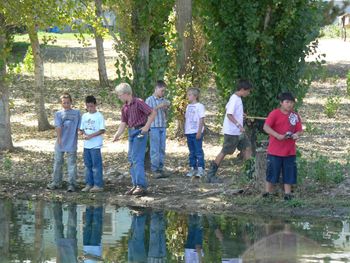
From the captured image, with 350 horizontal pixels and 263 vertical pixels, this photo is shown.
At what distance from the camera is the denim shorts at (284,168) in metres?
12.4

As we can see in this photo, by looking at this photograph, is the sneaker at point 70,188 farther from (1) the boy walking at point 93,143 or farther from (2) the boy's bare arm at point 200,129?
(2) the boy's bare arm at point 200,129

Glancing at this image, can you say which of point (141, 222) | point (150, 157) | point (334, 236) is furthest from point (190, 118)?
point (334, 236)

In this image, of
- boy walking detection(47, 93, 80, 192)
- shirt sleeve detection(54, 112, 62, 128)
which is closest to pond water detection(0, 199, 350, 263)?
boy walking detection(47, 93, 80, 192)

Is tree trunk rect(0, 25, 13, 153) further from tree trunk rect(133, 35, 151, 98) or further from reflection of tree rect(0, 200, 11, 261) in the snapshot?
reflection of tree rect(0, 200, 11, 261)

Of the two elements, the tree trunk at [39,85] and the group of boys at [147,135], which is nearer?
the group of boys at [147,135]

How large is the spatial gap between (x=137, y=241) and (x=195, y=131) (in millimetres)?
5145

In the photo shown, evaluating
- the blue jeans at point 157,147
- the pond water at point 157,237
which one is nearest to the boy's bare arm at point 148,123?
the pond water at point 157,237

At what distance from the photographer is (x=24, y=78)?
31.8m

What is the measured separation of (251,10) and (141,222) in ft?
13.8

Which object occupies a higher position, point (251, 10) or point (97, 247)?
point (251, 10)

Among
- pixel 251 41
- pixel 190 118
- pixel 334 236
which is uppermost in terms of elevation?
pixel 251 41

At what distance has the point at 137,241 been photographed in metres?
10.4

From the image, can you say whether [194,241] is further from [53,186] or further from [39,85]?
[39,85]

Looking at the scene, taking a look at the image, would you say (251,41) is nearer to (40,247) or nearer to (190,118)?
(190,118)
